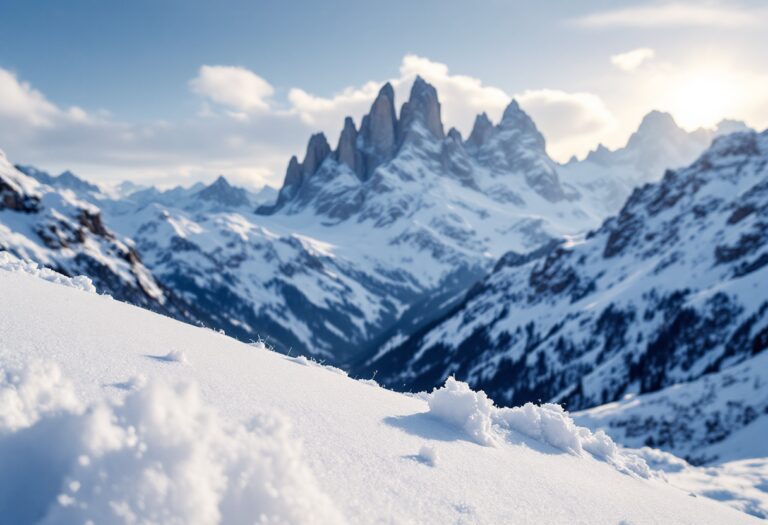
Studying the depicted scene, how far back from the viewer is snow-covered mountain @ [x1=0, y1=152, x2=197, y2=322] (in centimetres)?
15250

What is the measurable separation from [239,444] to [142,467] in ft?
2.61

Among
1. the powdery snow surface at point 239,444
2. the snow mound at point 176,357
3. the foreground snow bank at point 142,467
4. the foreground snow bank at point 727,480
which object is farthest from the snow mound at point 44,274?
the foreground snow bank at point 727,480

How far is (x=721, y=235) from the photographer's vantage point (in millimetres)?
146375

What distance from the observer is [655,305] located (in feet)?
441

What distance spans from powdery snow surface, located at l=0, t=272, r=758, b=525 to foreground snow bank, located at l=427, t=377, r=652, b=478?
4 cm

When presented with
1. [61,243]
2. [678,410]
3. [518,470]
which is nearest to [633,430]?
[678,410]

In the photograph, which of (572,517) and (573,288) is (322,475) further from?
(573,288)

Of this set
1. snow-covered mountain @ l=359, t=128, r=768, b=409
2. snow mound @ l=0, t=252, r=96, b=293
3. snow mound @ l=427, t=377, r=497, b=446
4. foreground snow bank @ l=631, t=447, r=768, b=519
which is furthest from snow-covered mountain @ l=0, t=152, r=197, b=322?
snow mound @ l=427, t=377, r=497, b=446

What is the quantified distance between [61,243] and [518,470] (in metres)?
183

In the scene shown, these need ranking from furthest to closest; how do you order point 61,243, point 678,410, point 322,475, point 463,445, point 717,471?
point 61,243
point 678,410
point 717,471
point 463,445
point 322,475

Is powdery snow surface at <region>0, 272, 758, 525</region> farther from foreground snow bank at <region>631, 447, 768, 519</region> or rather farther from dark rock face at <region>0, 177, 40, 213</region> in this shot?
dark rock face at <region>0, 177, 40, 213</region>

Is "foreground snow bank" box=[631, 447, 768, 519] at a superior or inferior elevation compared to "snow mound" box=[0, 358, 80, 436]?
inferior

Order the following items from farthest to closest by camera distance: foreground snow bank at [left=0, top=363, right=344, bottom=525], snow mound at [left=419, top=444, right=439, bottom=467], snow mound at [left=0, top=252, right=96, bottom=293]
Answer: snow mound at [left=0, top=252, right=96, bottom=293]
snow mound at [left=419, top=444, right=439, bottom=467]
foreground snow bank at [left=0, top=363, right=344, bottom=525]

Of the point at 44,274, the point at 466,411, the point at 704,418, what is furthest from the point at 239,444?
the point at 704,418
